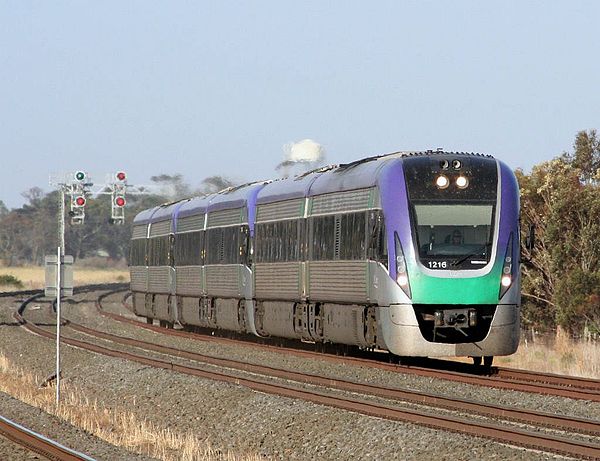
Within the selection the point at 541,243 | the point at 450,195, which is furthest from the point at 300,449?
the point at 541,243

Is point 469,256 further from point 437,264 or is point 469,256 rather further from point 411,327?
point 411,327

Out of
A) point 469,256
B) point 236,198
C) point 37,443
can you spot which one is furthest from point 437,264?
point 236,198

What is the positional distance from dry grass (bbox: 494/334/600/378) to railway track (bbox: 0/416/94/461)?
10.8 metres

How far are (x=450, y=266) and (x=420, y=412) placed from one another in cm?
516

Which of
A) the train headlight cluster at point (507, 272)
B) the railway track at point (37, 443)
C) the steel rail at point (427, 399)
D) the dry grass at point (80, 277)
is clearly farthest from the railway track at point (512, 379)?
the dry grass at point (80, 277)

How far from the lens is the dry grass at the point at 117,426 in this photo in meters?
15.5

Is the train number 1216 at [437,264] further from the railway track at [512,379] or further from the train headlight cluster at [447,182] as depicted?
the railway track at [512,379]

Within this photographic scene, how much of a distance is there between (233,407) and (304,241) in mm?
7607

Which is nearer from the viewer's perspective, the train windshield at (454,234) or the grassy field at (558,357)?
the train windshield at (454,234)

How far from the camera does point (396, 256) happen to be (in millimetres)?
21172

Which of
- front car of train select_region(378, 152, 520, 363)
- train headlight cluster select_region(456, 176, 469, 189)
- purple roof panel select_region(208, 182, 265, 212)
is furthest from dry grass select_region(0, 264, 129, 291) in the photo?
train headlight cluster select_region(456, 176, 469, 189)

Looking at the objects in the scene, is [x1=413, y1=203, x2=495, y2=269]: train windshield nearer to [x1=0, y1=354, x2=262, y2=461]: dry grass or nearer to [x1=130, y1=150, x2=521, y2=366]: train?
[x1=130, y1=150, x2=521, y2=366]: train

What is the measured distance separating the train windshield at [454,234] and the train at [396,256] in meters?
0.02

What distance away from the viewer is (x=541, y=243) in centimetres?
3559
